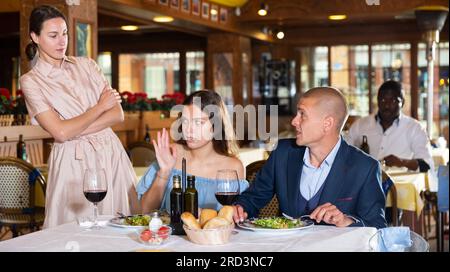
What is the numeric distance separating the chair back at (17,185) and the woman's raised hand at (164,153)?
2.02 m

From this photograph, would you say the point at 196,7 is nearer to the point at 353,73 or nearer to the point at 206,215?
the point at 353,73

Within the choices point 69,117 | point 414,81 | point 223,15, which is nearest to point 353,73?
point 414,81

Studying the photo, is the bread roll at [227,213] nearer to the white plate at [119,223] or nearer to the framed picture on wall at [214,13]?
the white plate at [119,223]

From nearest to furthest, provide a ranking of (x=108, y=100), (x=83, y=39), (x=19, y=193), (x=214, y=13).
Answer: (x=108, y=100) → (x=19, y=193) → (x=83, y=39) → (x=214, y=13)

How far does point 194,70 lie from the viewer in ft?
47.3

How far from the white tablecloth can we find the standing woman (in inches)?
36.7

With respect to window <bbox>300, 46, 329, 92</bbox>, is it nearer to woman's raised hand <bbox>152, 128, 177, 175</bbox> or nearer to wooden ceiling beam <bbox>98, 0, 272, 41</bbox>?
wooden ceiling beam <bbox>98, 0, 272, 41</bbox>

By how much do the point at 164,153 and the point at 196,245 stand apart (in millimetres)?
599

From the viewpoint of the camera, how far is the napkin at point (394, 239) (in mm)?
2234

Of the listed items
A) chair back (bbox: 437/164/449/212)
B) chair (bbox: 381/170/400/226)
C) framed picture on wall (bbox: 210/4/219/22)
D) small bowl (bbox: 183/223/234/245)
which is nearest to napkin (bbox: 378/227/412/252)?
small bowl (bbox: 183/223/234/245)

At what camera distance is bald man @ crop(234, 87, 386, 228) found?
2.95 m

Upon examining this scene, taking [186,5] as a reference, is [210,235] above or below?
below
